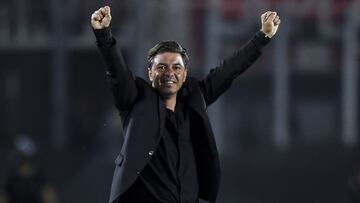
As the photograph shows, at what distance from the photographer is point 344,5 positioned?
49.1ft

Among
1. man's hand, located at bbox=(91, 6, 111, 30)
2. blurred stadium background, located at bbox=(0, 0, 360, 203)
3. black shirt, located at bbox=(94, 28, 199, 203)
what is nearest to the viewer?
man's hand, located at bbox=(91, 6, 111, 30)

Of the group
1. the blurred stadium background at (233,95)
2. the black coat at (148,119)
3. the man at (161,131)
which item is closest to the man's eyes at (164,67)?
the man at (161,131)

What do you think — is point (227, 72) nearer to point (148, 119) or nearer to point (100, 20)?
point (148, 119)

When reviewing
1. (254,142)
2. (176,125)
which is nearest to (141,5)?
(254,142)

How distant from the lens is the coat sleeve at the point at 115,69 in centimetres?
468

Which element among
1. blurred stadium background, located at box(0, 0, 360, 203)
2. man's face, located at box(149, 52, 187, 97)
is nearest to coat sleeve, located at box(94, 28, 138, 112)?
man's face, located at box(149, 52, 187, 97)

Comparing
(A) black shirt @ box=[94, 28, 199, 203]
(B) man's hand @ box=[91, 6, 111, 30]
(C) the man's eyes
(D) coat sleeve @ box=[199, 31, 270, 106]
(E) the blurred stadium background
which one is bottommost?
(E) the blurred stadium background

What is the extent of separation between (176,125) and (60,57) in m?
10.4

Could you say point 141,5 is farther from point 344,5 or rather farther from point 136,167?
point 136,167

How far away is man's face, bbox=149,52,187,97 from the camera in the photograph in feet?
15.9

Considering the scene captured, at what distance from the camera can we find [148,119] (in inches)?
189

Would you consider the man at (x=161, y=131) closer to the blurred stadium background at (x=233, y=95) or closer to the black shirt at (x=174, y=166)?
the black shirt at (x=174, y=166)

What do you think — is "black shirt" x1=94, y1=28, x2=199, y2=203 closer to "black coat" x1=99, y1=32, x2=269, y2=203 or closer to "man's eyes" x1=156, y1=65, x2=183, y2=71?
"black coat" x1=99, y1=32, x2=269, y2=203

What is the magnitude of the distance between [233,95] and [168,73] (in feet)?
33.7
